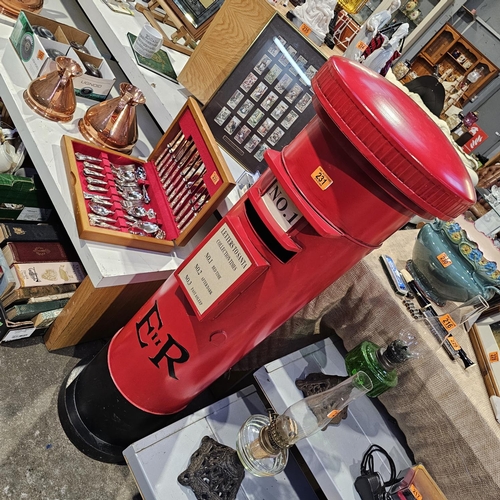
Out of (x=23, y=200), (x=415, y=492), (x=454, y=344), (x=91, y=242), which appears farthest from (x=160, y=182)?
(x=415, y=492)

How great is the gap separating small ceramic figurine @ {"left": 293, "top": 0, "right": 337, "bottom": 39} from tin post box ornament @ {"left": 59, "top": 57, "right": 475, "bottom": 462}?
1153 millimetres

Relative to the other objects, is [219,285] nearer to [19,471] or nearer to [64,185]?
[64,185]

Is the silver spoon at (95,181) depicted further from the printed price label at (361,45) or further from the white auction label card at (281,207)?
the printed price label at (361,45)

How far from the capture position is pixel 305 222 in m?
0.99

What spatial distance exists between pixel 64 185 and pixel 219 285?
78cm

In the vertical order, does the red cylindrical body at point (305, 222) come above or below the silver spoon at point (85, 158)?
above

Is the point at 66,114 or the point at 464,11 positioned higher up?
the point at 464,11

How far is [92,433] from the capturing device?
1567 mm

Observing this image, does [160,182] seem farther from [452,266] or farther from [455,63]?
[455,63]

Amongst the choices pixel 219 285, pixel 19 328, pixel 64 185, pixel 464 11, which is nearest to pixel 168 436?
pixel 219 285

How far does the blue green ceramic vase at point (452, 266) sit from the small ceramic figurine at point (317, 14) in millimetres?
1028

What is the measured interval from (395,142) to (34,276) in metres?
1.41

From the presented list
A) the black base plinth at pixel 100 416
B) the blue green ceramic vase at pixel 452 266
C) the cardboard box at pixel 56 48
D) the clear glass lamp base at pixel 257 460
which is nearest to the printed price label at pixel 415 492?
the clear glass lamp base at pixel 257 460

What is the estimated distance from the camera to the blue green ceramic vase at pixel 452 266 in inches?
57.2
